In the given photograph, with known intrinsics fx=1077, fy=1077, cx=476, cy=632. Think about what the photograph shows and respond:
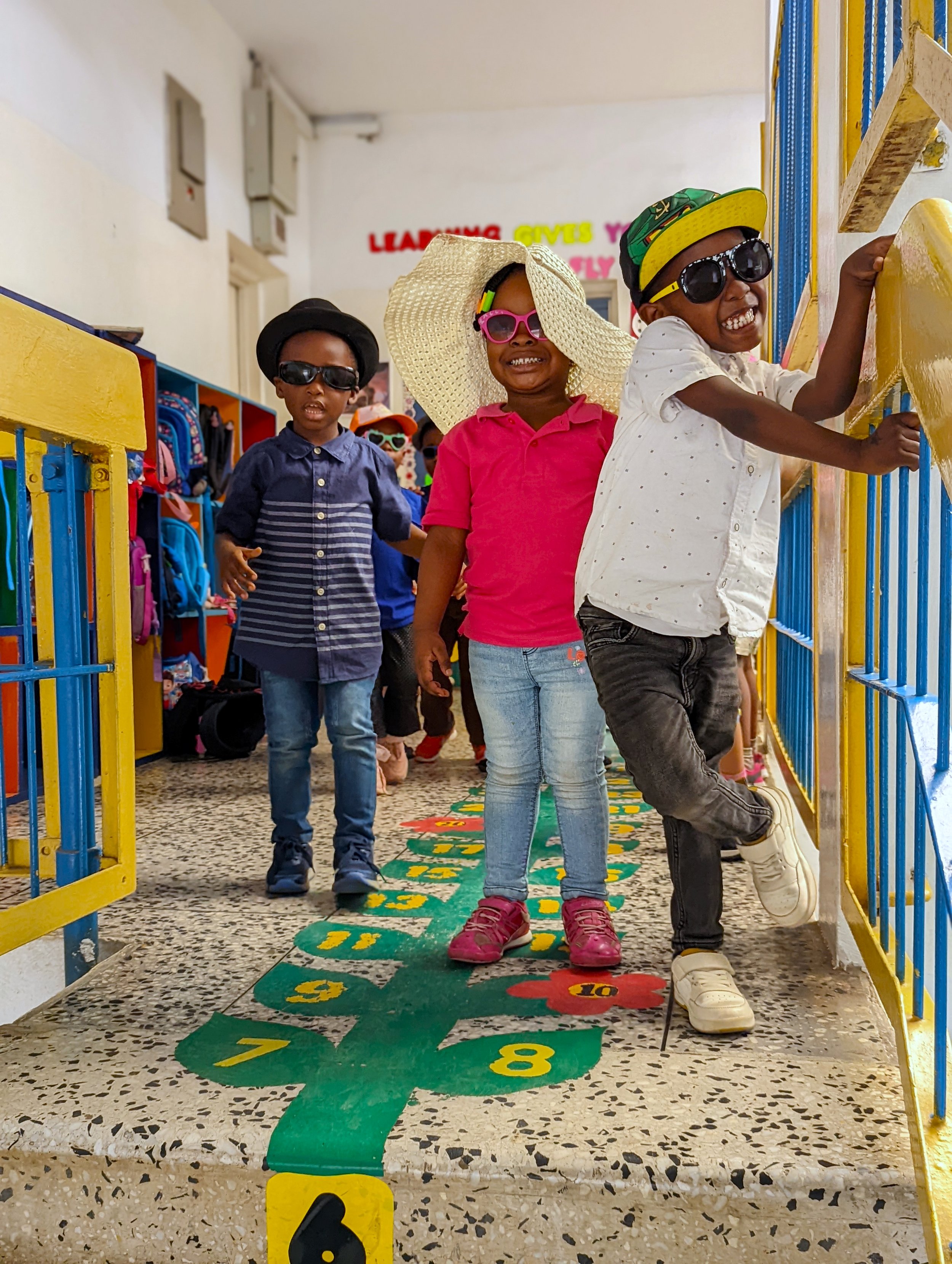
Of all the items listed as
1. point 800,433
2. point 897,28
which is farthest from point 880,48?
point 800,433

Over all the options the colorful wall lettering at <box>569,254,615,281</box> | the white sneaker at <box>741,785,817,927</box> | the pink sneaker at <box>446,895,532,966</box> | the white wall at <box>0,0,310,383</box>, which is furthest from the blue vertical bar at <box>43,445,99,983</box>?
the colorful wall lettering at <box>569,254,615,281</box>

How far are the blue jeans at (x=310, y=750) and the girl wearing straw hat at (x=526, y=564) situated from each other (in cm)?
46

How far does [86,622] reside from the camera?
1828 millimetres

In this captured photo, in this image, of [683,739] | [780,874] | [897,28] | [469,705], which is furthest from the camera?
[469,705]

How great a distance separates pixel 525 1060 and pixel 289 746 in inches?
44.3

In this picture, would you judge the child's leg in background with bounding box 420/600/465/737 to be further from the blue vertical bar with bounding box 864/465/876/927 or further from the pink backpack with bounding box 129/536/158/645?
the blue vertical bar with bounding box 864/465/876/927

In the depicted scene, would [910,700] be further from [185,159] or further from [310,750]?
[185,159]

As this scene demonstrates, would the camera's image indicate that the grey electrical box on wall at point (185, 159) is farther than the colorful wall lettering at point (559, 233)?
No

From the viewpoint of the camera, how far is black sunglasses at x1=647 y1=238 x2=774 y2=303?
1541 millimetres

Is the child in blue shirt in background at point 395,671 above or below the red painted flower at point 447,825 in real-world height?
above

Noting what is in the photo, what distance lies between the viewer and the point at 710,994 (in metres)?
1.53

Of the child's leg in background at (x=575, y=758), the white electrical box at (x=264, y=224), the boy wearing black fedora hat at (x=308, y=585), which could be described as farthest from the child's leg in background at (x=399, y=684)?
the white electrical box at (x=264, y=224)

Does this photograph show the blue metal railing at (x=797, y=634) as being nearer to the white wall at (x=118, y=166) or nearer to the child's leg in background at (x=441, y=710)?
the child's leg in background at (x=441, y=710)

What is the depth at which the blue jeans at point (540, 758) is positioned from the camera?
1.90 meters
